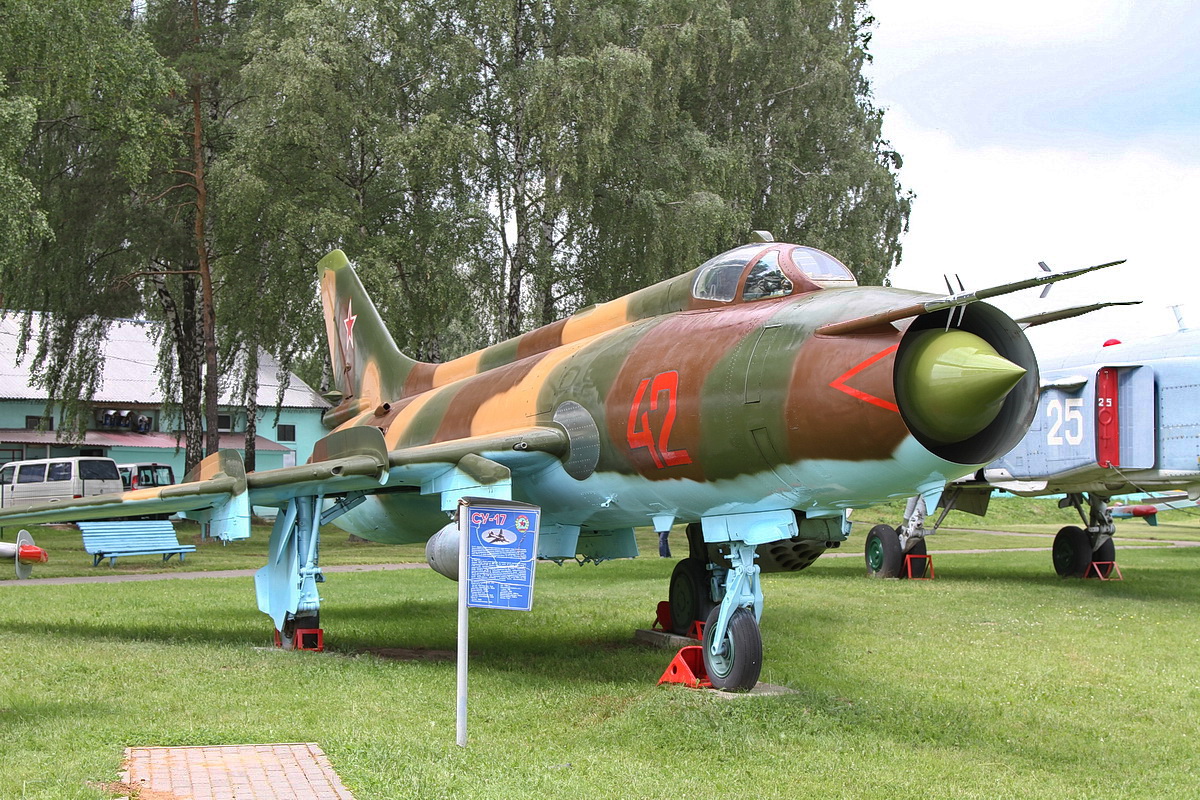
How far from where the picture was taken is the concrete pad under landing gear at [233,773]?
5441mm

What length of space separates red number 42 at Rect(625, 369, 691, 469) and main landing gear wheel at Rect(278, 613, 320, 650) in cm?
420

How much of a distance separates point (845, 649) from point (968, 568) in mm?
10754

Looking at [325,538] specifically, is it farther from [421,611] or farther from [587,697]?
[587,697]

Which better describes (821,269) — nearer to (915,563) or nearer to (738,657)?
(738,657)

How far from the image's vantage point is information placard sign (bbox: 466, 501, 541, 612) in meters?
7.06

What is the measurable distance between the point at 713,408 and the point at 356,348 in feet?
28.3

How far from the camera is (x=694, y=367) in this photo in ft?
25.7

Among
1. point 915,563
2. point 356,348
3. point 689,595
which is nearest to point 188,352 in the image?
point 356,348

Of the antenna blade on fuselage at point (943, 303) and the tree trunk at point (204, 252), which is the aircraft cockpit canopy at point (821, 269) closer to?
the antenna blade on fuselage at point (943, 303)

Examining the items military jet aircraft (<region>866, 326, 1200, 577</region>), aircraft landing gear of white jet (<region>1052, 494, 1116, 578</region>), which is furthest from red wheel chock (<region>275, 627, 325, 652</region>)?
aircraft landing gear of white jet (<region>1052, 494, 1116, 578</region>)

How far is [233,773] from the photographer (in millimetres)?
5809

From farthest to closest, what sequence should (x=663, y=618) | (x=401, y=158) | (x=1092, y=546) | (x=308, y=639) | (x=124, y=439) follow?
(x=124, y=439) → (x=401, y=158) → (x=1092, y=546) → (x=663, y=618) → (x=308, y=639)

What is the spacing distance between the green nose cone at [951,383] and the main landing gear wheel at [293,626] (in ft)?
21.7

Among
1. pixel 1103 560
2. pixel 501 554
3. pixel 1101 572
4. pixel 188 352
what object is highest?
pixel 188 352
